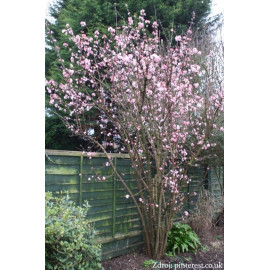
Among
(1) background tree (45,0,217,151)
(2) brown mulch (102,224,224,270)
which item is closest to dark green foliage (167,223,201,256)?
(2) brown mulch (102,224,224,270)

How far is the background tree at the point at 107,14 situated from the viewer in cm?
431

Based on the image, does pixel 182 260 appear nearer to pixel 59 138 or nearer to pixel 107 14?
pixel 59 138

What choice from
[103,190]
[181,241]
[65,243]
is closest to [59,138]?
[103,190]

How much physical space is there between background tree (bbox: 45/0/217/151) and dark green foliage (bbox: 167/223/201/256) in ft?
4.54

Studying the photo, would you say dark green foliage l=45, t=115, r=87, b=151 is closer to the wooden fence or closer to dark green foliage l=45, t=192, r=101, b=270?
the wooden fence

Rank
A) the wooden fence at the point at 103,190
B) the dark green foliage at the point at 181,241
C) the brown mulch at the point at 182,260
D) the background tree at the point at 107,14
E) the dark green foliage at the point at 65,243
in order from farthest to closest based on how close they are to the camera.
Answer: the background tree at the point at 107,14 < the dark green foliage at the point at 181,241 < the brown mulch at the point at 182,260 < the wooden fence at the point at 103,190 < the dark green foliage at the point at 65,243

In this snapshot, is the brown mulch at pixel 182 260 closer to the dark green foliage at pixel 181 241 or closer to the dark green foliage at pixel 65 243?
the dark green foliage at pixel 181 241

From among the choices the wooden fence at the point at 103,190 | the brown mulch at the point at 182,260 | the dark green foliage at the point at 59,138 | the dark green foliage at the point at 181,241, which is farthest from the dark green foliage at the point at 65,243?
the dark green foliage at the point at 59,138

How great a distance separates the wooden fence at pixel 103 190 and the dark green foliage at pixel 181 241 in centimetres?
42

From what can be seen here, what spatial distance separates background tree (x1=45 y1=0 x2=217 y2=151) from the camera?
4.31 meters

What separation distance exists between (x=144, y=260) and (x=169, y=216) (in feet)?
1.98
